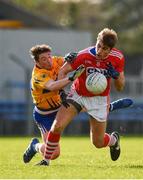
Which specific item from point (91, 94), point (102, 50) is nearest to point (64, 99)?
point (91, 94)

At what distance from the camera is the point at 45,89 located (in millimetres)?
14852

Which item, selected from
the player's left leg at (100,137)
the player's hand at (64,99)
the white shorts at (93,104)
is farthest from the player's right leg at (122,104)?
the player's hand at (64,99)

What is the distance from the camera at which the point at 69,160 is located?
16.2m

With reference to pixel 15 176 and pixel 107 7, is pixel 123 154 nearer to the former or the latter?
pixel 15 176

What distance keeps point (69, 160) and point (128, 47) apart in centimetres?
5020

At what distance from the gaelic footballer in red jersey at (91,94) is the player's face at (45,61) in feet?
1.66

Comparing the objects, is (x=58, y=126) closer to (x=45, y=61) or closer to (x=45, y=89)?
(x=45, y=89)

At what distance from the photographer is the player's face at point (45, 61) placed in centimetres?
1466

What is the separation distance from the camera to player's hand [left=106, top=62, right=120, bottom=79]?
1407 cm

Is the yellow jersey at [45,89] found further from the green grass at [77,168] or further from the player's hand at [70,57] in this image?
the green grass at [77,168]

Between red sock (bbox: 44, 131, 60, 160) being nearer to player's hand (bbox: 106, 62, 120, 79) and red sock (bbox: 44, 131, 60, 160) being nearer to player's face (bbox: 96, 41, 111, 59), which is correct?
player's hand (bbox: 106, 62, 120, 79)

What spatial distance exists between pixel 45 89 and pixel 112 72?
4.07ft

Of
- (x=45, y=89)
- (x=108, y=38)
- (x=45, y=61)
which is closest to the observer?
(x=108, y=38)

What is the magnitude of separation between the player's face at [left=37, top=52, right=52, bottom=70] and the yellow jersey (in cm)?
7
